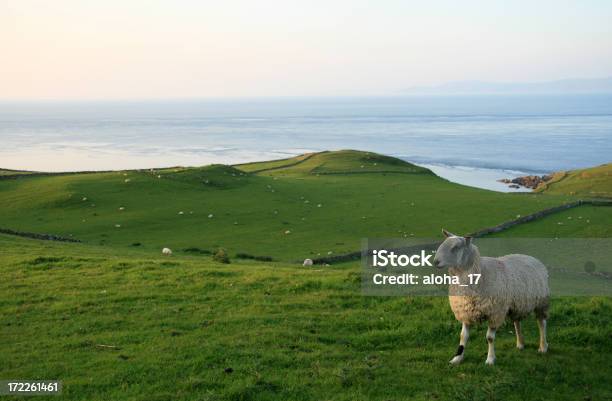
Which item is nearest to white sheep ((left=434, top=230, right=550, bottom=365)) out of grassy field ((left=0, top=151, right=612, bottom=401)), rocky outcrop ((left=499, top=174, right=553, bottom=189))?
Result: grassy field ((left=0, top=151, right=612, bottom=401))

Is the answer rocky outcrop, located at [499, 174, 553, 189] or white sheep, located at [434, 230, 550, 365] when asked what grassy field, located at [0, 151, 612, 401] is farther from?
rocky outcrop, located at [499, 174, 553, 189]

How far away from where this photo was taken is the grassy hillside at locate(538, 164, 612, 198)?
63938mm

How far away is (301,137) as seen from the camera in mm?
187000

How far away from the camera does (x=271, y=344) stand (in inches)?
469

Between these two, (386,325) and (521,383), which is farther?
(386,325)

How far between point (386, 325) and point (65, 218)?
99.0 feet

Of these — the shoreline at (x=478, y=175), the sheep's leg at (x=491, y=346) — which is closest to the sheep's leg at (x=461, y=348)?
the sheep's leg at (x=491, y=346)

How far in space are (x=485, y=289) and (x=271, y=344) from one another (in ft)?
14.2

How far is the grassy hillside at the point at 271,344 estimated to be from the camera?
10.0 meters

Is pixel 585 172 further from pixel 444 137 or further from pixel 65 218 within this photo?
pixel 444 137

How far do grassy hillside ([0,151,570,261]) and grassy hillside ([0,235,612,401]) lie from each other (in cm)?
1325

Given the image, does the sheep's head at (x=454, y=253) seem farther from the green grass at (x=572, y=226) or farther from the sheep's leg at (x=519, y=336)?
the green grass at (x=572, y=226)

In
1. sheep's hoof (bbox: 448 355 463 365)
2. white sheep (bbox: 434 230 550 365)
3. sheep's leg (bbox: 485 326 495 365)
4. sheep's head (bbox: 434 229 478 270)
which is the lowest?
sheep's hoof (bbox: 448 355 463 365)

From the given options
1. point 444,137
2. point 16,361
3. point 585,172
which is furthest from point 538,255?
point 444,137
